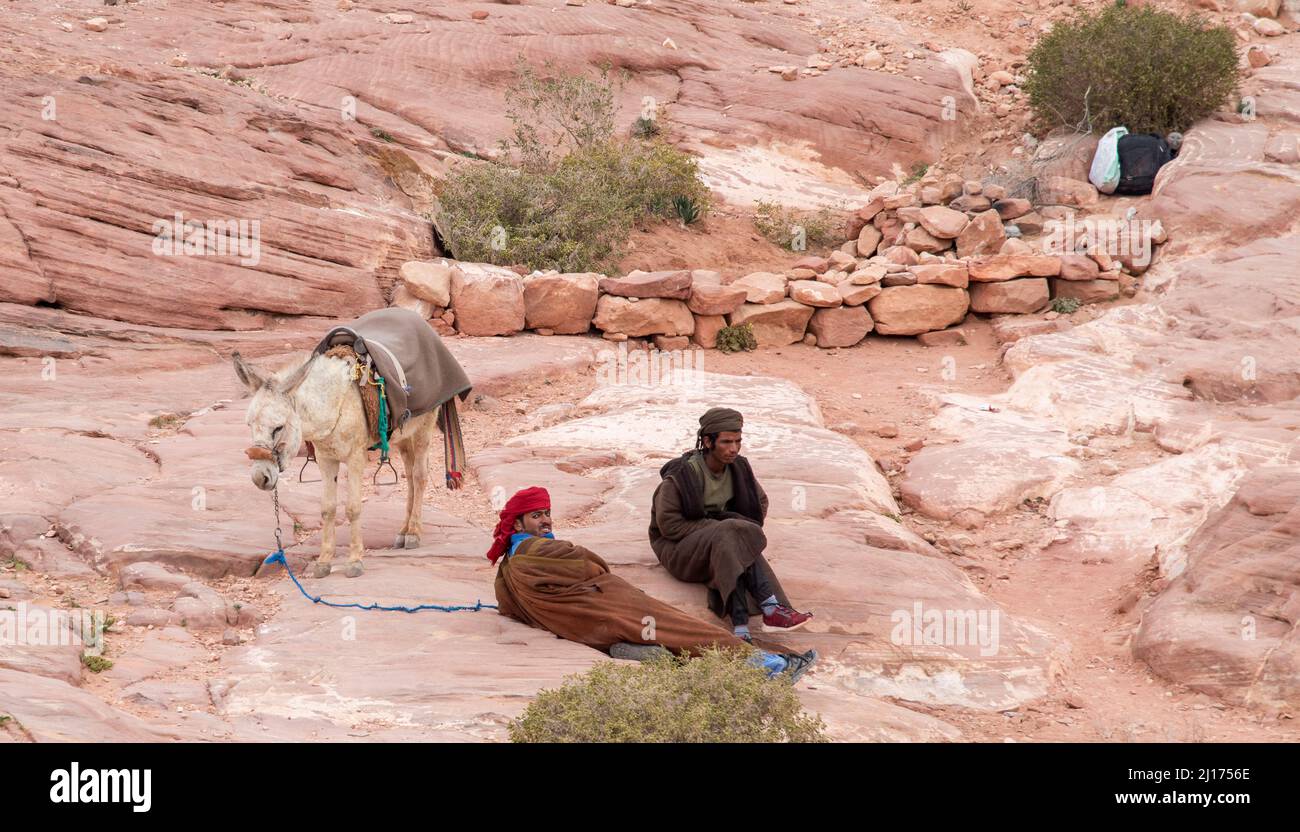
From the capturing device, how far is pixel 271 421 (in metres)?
7.09

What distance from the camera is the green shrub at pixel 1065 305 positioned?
15.0 meters

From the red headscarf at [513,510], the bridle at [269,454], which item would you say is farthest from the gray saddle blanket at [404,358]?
the red headscarf at [513,510]

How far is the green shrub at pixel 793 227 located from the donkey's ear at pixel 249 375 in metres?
12.3

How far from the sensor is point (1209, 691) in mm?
7059

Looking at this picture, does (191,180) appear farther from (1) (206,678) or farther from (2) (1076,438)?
(2) (1076,438)

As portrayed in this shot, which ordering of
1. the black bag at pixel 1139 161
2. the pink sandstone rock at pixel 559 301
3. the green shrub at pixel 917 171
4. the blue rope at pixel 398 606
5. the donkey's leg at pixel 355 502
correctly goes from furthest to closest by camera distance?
1. the green shrub at pixel 917 171
2. the black bag at pixel 1139 161
3. the pink sandstone rock at pixel 559 301
4. the donkey's leg at pixel 355 502
5. the blue rope at pixel 398 606

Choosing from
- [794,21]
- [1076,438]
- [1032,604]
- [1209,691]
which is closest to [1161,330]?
[1076,438]

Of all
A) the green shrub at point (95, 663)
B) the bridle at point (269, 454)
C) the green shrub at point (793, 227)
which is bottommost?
the green shrub at point (95, 663)

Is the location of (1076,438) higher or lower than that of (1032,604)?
higher

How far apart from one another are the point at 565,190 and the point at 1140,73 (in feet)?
29.8

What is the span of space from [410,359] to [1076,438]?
6419 millimetres

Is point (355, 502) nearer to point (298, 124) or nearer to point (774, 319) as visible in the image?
point (774, 319)
